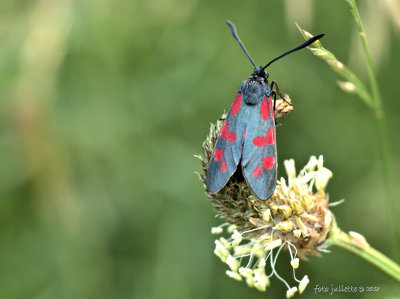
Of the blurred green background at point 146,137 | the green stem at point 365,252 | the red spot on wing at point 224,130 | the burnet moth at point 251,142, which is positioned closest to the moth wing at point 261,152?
the burnet moth at point 251,142

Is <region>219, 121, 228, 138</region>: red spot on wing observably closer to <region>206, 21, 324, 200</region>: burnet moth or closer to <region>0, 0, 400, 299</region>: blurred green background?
<region>206, 21, 324, 200</region>: burnet moth

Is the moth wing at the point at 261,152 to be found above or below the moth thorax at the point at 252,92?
below

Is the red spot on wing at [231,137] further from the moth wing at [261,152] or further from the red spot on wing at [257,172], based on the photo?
the red spot on wing at [257,172]

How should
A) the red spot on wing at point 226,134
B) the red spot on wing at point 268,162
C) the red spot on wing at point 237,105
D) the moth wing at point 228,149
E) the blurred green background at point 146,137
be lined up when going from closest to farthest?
the moth wing at point 228,149
the red spot on wing at point 268,162
the red spot on wing at point 226,134
the red spot on wing at point 237,105
the blurred green background at point 146,137

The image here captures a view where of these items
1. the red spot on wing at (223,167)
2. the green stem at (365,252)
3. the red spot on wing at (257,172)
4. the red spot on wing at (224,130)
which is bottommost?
the green stem at (365,252)

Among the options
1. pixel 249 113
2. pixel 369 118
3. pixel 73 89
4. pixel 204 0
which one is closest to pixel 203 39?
pixel 204 0

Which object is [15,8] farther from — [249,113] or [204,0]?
[249,113]

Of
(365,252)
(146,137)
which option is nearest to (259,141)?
(365,252)
